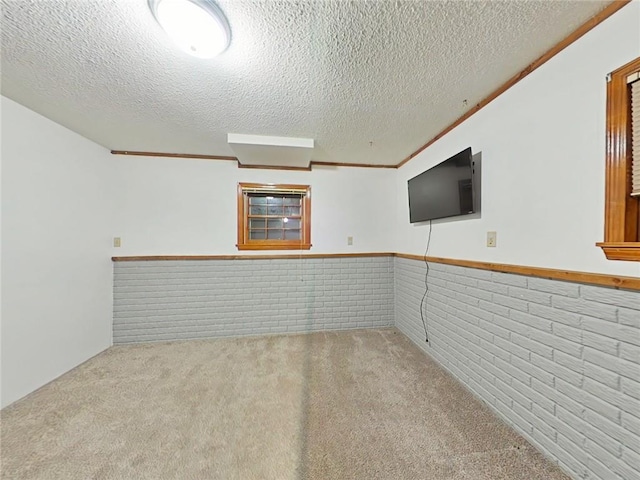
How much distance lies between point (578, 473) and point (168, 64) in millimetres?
3183

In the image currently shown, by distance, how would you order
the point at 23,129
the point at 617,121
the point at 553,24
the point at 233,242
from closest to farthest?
1. the point at 617,121
2. the point at 553,24
3. the point at 23,129
4. the point at 233,242

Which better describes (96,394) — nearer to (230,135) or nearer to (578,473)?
(230,135)

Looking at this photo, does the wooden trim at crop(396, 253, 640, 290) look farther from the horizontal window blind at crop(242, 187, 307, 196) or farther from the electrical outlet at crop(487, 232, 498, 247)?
the horizontal window blind at crop(242, 187, 307, 196)

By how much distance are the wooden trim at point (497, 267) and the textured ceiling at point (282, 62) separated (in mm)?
1247

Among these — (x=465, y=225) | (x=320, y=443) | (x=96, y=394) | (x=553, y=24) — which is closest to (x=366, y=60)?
(x=553, y=24)

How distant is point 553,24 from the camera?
3.79 ft

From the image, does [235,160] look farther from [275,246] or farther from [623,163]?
[623,163]

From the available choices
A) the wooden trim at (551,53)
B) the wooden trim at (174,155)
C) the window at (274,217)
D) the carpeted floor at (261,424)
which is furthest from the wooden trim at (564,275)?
the wooden trim at (174,155)

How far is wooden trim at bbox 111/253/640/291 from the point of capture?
3.46 feet

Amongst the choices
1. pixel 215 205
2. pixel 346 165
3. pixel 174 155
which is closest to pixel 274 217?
pixel 215 205

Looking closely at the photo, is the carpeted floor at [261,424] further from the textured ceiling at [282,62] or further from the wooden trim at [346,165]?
the wooden trim at [346,165]

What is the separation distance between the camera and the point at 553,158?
1321 mm

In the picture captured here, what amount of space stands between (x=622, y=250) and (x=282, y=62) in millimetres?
1939

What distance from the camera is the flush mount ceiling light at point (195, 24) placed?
3.30 ft
